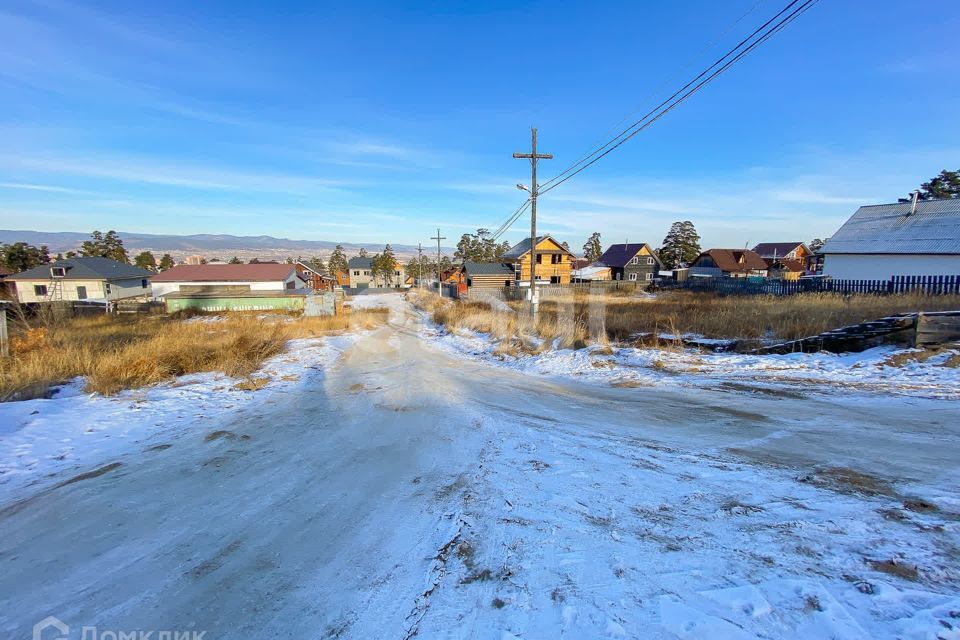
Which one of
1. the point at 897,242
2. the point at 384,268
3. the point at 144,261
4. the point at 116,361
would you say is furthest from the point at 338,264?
the point at 897,242

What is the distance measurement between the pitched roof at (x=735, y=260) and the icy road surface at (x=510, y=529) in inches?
2290

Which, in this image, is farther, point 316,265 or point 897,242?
point 316,265

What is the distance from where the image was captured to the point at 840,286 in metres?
24.3

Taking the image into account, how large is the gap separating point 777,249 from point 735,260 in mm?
16901

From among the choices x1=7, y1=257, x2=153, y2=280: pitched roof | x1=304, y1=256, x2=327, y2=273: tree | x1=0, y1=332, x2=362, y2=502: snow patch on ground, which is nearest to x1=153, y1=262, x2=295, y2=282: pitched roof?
x1=7, y1=257, x2=153, y2=280: pitched roof

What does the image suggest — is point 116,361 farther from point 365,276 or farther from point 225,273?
point 365,276

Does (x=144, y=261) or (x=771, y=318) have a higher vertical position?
(x=144, y=261)

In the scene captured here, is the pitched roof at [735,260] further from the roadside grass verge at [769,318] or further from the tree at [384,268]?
the tree at [384,268]

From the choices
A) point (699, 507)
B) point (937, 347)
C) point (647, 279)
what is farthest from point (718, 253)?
point (699, 507)

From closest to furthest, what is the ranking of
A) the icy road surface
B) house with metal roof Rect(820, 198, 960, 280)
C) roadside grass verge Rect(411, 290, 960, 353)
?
the icy road surface, roadside grass verge Rect(411, 290, 960, 353), house with metal roof Rect(820, 198, 960, 280)

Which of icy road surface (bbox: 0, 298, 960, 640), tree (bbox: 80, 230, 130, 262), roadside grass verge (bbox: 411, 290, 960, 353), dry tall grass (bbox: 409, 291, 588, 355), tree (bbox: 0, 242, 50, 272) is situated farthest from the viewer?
tree (bbox: 80, 230, 130, 262)

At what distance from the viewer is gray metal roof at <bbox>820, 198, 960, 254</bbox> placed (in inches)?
932

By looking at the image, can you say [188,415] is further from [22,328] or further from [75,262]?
[75,262]

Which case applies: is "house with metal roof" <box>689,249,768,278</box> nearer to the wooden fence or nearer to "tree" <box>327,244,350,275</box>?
the wooden fence
